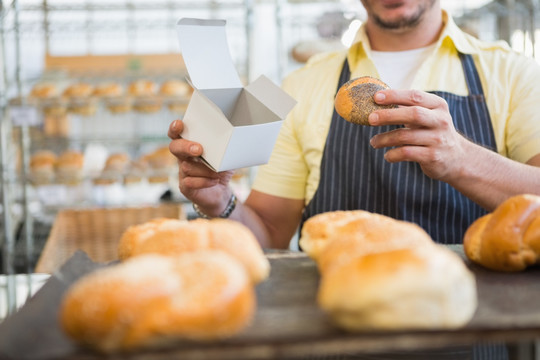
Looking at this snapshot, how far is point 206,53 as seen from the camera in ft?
4.76

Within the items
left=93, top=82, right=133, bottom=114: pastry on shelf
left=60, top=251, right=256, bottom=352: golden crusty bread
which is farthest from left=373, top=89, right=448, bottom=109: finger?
left=93, top=82, right=133, bottom=114: pastry on shelf

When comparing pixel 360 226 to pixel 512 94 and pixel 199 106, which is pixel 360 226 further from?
pixel 512 94

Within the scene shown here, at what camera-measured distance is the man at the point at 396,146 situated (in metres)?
1.60

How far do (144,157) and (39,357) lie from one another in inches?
153

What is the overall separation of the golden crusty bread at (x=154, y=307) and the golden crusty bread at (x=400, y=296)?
12 centimetres

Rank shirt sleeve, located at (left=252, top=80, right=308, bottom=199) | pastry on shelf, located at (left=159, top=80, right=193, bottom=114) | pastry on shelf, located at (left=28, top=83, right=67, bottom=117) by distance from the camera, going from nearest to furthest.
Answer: shirt sleeve, located at (left=252, top=80, right=308, bottom=199) → pastry on shelf, located at (left=28, top=83, right=67, bottom=117) → pastry on shelf, located at (left=159, top=80, right=193, bottom=114)

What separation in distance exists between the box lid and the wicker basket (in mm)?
2285

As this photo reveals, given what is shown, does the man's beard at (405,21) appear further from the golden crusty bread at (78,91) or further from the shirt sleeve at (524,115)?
the golden crusty bread at (78,91)

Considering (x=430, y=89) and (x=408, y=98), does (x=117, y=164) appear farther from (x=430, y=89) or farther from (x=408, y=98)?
(x=408, y=98)

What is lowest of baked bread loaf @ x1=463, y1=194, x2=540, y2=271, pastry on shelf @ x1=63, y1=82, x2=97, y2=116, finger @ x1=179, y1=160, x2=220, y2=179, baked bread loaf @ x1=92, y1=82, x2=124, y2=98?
pastry on shelf @ x1=63, y1=82, x2=97, y2=116

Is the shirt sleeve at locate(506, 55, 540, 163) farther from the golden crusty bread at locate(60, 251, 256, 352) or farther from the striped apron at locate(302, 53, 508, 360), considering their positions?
the golden crusty bread at locate(60, 251, 256, 352)

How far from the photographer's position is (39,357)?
0.64 m

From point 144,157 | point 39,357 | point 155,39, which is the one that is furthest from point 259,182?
point 155,39

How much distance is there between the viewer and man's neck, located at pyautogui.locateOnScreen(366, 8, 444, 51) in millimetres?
1816
